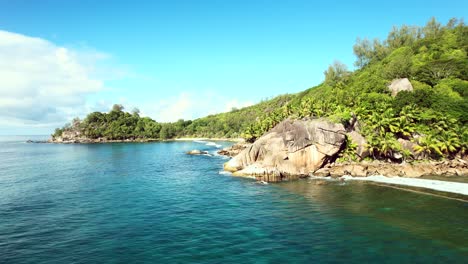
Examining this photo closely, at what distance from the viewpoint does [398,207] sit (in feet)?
136

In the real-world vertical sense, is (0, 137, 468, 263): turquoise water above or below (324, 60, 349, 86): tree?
below

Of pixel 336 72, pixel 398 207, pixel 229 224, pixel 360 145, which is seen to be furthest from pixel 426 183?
pixel 336 72

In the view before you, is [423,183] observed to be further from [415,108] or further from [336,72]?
[336,72]

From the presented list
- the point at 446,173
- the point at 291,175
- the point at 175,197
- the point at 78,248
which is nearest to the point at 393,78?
the point at 446,173

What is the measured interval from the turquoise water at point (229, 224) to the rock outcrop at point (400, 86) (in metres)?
49.2

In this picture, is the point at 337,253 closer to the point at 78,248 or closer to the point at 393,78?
the point at 78,248

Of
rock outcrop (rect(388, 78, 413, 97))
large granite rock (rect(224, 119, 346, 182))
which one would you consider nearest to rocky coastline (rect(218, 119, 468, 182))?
large granite rock (rect(224, 119, 346, 182))

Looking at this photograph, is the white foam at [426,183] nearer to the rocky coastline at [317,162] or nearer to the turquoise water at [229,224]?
the rocky coastline at [317,162]

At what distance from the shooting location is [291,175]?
214ft

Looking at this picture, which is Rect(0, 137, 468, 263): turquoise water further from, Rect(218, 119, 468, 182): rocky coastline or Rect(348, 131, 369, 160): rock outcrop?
Rect(348, 131, 369, 160): rock outcrop

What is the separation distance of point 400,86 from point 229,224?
260 ft

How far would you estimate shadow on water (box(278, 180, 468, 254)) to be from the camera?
106 feet

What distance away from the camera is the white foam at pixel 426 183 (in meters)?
50.1

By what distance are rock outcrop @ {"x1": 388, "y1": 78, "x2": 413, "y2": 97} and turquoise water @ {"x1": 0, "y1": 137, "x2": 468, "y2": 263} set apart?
162ft
